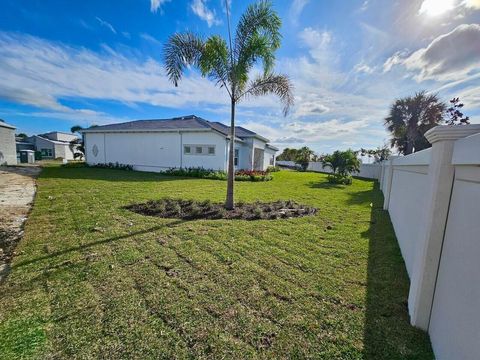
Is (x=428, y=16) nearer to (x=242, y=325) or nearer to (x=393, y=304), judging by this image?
(x=393, y=304)

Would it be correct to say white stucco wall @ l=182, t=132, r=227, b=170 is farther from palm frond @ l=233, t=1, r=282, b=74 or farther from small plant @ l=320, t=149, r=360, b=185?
palm frond @ l=233, t=1, r=282, b=74

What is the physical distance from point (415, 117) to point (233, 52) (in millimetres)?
18917

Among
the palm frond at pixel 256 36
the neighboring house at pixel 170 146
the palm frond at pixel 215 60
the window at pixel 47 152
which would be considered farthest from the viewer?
the window at pixel 47 152

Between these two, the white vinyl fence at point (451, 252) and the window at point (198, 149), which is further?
the window at point (198, 149)

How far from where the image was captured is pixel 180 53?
6.88 meters

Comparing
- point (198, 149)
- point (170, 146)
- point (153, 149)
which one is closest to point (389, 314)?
point (198, 149)

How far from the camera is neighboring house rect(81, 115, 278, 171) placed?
17.7m

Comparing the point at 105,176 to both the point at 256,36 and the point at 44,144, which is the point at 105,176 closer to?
the point at 256,36

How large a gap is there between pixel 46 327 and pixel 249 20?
7854 millimetres

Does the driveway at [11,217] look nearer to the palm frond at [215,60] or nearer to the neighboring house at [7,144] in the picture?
the palm frond at [215,60]

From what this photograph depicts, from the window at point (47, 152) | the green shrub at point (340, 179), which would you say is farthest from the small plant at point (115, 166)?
the window at point (47, 152)

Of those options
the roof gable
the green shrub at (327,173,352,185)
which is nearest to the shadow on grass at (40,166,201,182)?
the roof gable

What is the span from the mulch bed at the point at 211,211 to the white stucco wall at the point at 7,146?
70.8 ft

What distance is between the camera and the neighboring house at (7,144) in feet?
64.0
